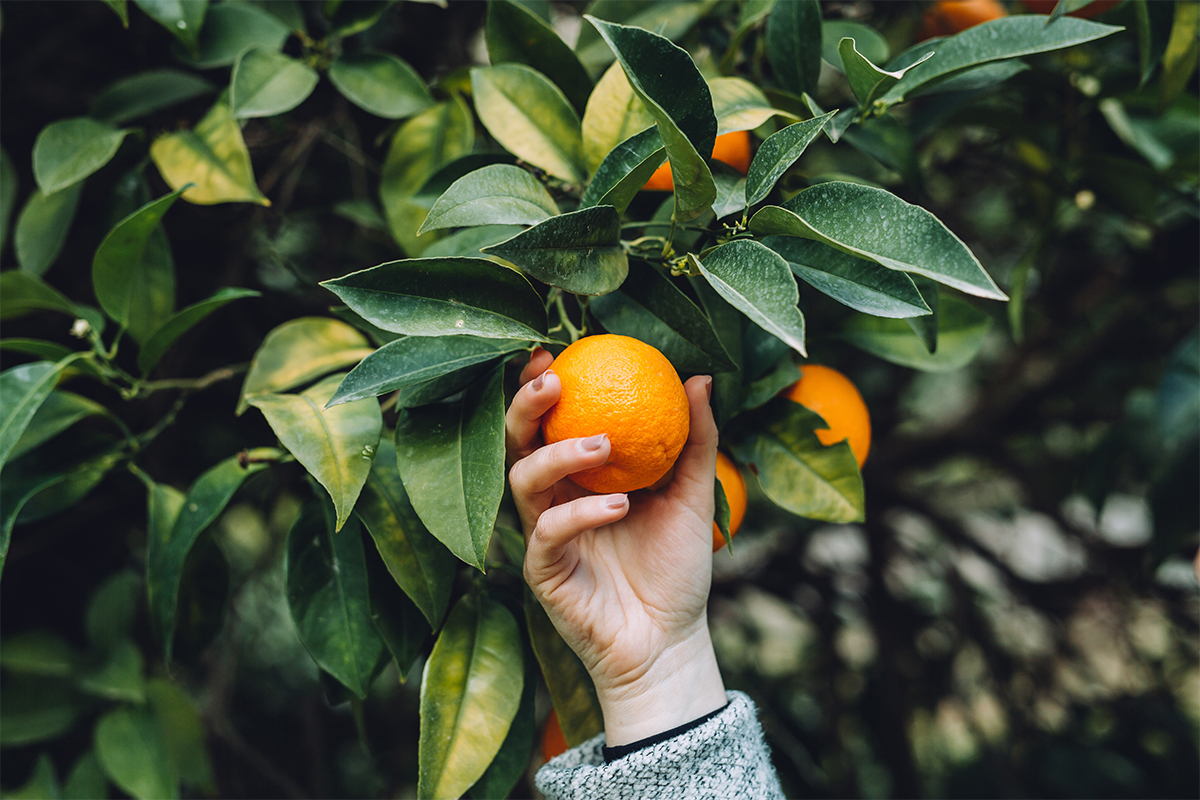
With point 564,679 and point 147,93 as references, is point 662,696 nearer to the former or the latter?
point 564,679

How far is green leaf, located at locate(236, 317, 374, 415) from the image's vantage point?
749 mm

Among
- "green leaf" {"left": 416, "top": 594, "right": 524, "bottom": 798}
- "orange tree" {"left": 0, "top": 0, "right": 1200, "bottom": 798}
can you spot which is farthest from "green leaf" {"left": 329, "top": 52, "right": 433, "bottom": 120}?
"green leaf" {"left": 416, "top": 594, "right": 524, "bottom": 798}

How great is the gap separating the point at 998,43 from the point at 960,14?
0.37 m

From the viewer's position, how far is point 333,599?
727 mm

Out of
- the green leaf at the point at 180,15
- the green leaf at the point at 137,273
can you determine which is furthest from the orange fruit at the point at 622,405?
the green leaf at the point at 180,15

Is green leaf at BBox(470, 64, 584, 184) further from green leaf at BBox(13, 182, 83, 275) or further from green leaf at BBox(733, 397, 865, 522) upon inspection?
green leaf at BBox(13, 182, 83, 275)

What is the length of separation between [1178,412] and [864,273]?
81 centimetres

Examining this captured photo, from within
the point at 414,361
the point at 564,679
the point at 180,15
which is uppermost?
the point at 180,15

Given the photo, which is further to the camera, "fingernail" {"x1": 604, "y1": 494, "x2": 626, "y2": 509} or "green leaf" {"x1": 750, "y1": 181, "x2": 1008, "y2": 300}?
"fingernail" {"x1": 604, "y1": 494, "x2": 626, "y2": 509}

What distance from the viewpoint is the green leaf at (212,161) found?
798 mm

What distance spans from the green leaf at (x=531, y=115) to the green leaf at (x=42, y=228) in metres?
0.58

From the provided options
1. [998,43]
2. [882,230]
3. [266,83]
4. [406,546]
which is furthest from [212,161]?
[998,43]

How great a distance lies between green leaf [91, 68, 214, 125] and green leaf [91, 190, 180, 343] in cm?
17

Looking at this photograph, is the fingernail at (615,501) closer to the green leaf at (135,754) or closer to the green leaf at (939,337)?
the green leaf at (939,337)
